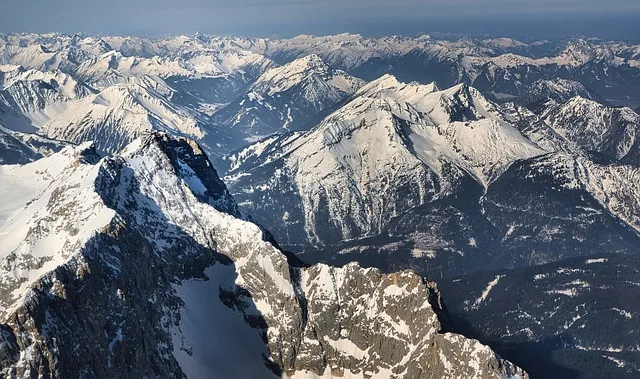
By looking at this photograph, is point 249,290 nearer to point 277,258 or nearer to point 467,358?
point 277,258

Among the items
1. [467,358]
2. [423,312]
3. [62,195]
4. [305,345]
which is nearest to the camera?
[467,358]

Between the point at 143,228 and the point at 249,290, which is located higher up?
the point at 143,228

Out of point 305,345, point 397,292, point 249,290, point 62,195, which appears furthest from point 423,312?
point 62,195

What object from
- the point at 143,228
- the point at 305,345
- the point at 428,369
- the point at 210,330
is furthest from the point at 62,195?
the point at 428,369

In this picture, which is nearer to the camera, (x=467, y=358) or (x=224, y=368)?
(x=467, y=358)

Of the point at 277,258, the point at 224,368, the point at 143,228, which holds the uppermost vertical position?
the point at 143,228

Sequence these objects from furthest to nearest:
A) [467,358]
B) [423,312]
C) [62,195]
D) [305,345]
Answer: [62,195] < [305,345] < [423,312] < [467,358]
